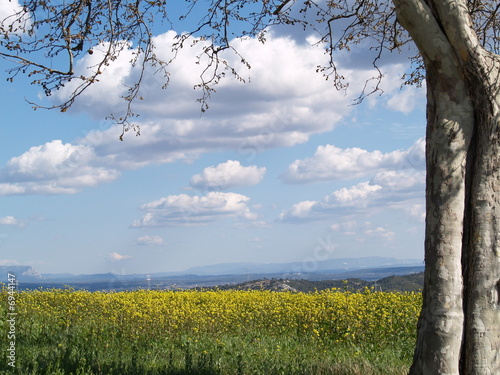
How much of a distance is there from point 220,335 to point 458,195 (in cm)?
600

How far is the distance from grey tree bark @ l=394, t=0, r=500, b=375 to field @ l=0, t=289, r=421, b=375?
183 centimetres

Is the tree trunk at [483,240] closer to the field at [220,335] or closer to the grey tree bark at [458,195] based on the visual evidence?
the grey tree bark at [458,195]

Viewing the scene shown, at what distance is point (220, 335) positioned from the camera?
389 inches

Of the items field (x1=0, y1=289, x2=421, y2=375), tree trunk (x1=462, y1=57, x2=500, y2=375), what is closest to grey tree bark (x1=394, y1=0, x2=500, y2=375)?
tree trunk (x1=462, y1=57, x2=500, y2=375)

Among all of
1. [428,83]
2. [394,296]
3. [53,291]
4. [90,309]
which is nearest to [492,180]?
[428,83]

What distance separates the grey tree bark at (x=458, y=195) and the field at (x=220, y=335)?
6.02ft

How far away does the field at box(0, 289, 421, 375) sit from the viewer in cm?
694

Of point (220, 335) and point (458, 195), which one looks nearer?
point (458, 195)

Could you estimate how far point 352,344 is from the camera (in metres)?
9.20

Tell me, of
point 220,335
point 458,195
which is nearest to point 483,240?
point 458,195

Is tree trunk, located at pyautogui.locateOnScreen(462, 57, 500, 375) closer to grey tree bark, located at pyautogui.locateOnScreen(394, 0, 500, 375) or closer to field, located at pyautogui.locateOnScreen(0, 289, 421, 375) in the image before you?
grey tree bark, located at pyautogui.locateOnScreen(394, 0, 500, 375)

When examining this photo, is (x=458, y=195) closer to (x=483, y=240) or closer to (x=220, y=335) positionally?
(x=483, y=240)

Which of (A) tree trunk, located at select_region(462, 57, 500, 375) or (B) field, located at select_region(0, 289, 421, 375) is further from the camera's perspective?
(B) field, located at select_region(0, 289, 421, 375)

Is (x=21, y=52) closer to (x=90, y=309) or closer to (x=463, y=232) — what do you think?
(x=463, y=232)
